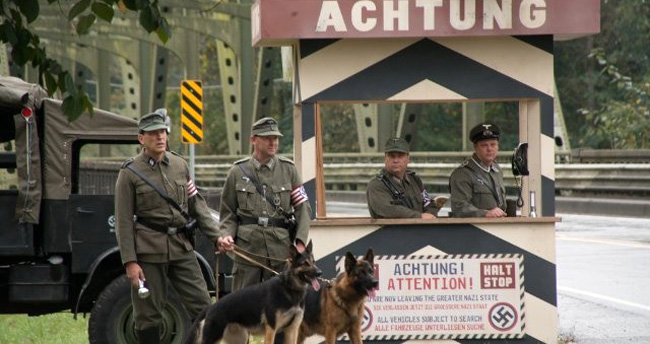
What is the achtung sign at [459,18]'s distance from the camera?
10281mm

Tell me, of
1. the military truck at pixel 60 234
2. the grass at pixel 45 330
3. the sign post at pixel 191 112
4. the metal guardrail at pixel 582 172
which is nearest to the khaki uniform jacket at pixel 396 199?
the military truck at pixel 60 234

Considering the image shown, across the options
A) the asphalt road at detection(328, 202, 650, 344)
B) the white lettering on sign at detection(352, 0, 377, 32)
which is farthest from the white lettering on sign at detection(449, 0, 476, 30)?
the asphalt road at detection(328, 202, 650, 344)

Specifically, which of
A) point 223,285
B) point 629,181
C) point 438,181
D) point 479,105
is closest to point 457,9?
point 223,285

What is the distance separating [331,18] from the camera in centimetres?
1025

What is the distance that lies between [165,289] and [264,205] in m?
0.83

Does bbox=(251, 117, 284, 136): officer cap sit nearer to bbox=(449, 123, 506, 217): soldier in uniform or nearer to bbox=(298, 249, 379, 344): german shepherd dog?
bbox=(298, 249, 379, 344): german shepherd dog

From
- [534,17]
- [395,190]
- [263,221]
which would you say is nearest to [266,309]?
[263,221]

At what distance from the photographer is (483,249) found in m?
10.5

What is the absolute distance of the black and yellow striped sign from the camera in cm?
2178

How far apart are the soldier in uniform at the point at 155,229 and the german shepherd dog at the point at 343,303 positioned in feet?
2.22

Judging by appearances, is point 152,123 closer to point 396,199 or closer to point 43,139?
point 396,199

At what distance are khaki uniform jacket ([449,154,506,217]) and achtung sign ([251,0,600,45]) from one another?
3.32 feet

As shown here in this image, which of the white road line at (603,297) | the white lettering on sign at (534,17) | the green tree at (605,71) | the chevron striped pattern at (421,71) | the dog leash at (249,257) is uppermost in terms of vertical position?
the green tree at (605,71)

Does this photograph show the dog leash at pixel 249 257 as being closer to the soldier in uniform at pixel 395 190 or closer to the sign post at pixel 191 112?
the soldier in uniform at pixel 395 190
